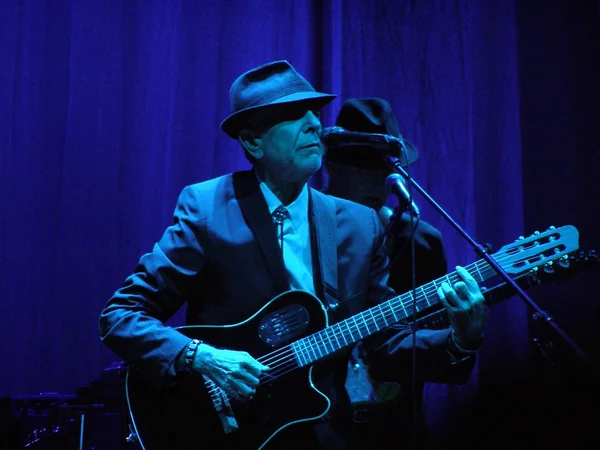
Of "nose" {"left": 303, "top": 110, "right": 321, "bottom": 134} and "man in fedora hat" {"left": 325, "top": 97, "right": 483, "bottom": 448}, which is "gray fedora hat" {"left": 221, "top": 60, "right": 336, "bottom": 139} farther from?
"man in fedora hat" {"left": 325, "top": 97, "right": 483, "bottom": 448}

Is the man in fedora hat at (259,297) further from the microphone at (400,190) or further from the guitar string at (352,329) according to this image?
the microphone at (400,190)

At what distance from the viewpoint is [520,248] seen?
2.36 metres

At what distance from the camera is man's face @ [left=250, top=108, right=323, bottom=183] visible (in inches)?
98.3

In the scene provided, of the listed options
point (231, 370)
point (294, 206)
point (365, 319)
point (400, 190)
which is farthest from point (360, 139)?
point (231, 370)

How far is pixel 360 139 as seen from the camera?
93.2 inches

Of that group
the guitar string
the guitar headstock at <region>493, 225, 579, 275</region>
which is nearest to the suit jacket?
the guitar string

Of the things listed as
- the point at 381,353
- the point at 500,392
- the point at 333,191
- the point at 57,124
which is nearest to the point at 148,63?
the point at 57,124

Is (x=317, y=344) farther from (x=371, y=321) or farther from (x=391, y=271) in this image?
(x=391, y=271)

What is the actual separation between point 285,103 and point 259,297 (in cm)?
70

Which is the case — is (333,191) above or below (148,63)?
below

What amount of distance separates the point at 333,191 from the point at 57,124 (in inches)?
55.8

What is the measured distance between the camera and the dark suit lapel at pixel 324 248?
96.0 inches

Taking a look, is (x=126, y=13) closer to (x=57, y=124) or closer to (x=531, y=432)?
(x=57, y=124)

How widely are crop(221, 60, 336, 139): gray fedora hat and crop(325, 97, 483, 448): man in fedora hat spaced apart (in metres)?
0.25
